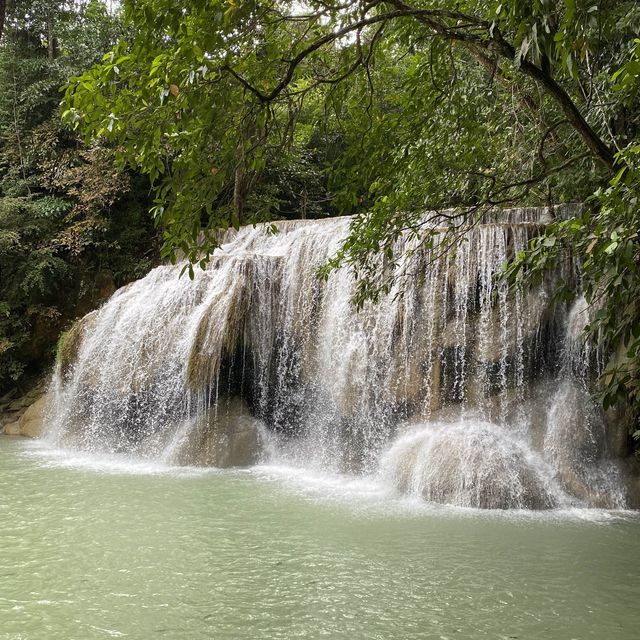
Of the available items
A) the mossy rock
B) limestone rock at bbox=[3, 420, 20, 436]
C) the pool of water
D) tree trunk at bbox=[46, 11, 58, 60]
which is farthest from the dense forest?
tree trunk at bbox=[46, 11, 58, 60]

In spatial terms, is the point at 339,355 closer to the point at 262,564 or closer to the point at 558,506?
the point at 558,506

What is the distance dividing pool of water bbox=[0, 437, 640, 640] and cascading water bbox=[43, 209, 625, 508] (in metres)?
0.99

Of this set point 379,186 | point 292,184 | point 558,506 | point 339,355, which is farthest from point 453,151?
point 292,184

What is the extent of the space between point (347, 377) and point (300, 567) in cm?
525

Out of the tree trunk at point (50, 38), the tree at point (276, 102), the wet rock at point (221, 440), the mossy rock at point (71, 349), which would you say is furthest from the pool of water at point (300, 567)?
the tree trunk at point (50, 38)

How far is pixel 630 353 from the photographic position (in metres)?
3.15

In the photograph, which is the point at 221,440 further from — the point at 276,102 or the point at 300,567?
the point at 276,102

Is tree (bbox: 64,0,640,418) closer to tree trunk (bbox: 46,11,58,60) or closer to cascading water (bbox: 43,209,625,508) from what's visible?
cascading water (bbox: 43,209,625,508)

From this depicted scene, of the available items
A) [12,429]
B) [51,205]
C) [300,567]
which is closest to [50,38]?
[51,205]

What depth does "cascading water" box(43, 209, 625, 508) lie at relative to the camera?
7742 mm

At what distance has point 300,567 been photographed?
471cm

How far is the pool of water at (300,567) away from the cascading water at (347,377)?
0.99 metres

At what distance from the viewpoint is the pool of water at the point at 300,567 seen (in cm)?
373

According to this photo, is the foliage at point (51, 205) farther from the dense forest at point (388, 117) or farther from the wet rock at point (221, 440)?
Result: the dense forest at point (388, 117)
